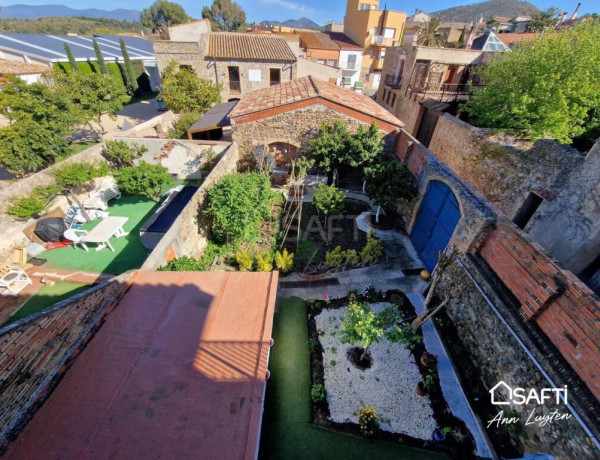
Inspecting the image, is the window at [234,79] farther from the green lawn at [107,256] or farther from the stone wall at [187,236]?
the green lawn at [107,256]

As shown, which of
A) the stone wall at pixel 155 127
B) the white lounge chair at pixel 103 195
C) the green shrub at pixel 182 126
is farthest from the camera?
the green shrub at pixel 182 126

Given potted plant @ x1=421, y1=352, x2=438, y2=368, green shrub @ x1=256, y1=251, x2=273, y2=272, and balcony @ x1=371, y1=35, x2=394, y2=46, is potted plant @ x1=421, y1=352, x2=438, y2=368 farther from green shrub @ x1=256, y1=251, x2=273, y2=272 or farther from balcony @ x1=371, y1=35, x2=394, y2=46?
balcony @ x1=371, y1=35, x2=394, y2=46

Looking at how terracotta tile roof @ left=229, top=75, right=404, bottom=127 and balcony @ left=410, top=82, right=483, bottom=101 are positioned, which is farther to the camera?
balcony @ left=410, top=82, right=483, bottom=101

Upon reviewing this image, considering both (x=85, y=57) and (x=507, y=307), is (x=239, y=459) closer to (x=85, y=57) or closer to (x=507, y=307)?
(x=507, y=307)

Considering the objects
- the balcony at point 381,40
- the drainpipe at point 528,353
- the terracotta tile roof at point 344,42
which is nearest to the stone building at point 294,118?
the drainpipe at point 528,353

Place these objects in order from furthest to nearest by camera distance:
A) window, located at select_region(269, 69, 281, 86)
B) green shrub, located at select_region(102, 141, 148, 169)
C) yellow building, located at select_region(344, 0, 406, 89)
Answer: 1. yellow building, located at select_region(344, 0, 406, 89)
2. window, located at select_region(269, 69, 281, 86)
3. green shrub, located at select_region(102, 141, 148, 169)

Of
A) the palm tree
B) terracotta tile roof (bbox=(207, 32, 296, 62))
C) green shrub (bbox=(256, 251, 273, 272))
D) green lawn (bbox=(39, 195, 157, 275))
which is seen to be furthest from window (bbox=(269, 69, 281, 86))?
green shrub (bbox=(256, 251, 273, 272))

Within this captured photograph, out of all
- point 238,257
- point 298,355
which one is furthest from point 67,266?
point 298,355
